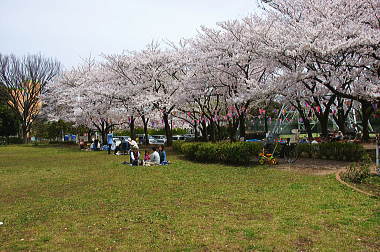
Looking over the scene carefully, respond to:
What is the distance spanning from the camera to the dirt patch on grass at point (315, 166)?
38.5 feet

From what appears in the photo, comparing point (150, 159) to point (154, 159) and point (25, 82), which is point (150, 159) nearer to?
point (154, 159)

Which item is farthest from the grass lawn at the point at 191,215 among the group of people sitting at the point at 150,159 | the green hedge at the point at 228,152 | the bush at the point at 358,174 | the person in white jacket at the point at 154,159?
the person in white jacket at the point at 154,159

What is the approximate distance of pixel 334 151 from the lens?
14.6m

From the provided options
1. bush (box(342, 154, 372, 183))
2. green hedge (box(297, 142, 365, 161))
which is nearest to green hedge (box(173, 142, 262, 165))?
green hedge (box(297, 142, 365, 161))

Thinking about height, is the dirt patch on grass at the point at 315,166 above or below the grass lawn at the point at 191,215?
above

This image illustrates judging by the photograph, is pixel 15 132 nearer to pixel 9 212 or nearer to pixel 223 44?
pixel 223 44

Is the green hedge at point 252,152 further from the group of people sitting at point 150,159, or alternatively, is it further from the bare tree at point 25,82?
the bare tree at point 25,82

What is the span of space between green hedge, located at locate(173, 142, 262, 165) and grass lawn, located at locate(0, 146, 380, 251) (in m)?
3.57

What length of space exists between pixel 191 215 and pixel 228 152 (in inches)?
334

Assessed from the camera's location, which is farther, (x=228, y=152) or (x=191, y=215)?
(x=228, y=152)

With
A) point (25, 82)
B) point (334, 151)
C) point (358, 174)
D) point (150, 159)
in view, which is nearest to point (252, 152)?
point (334, 151)

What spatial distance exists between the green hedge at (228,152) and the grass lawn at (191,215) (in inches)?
141

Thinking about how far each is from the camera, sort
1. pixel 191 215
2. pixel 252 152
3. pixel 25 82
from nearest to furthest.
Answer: pixel 191 215
pixel 252 152
pixel 25 82

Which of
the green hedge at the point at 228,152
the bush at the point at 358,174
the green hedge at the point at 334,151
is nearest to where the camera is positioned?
the bush at the point at 358,174
